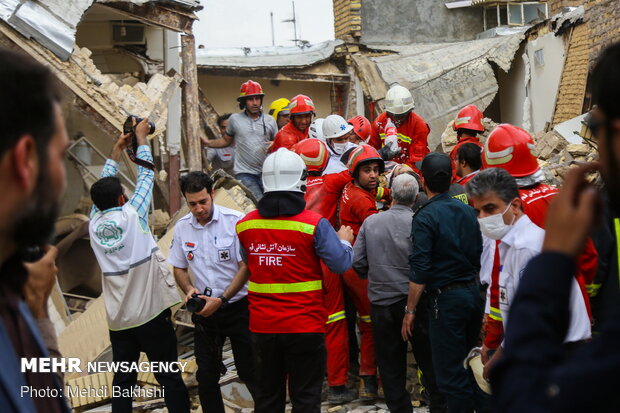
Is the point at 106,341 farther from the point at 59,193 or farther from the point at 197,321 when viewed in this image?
the point at 59,193

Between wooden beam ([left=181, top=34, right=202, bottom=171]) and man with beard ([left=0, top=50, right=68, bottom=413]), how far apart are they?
9777mm

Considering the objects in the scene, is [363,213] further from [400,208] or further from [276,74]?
[276,74]

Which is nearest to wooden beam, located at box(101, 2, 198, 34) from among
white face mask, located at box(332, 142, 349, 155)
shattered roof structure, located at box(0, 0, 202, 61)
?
shattered roof structure, located at box(0, 0, 202, 61)

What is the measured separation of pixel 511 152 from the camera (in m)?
4.89

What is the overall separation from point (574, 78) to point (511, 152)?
9.22 m

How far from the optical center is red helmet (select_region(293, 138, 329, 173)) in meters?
7.38

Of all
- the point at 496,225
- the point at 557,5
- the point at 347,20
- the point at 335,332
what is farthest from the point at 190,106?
the point at 557,5

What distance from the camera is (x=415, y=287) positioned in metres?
5.57

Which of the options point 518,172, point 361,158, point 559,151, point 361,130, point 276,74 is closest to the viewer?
point 518,172

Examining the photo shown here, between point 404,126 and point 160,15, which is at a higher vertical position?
point 160,15

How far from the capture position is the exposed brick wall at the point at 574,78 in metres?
12.8

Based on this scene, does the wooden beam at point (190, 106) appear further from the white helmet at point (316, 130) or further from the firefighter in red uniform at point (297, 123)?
the white helmet at point (316, 130)

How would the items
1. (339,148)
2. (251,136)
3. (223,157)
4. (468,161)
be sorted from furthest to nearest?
1. (223,157)
2. (251,136)
3. (339,148)
4. (468,161)

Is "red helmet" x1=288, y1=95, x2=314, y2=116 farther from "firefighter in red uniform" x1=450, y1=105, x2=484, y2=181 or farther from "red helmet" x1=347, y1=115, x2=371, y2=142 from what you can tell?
"firefighter in red uniform" x1=450, y1=105, x2=484, y2=181
